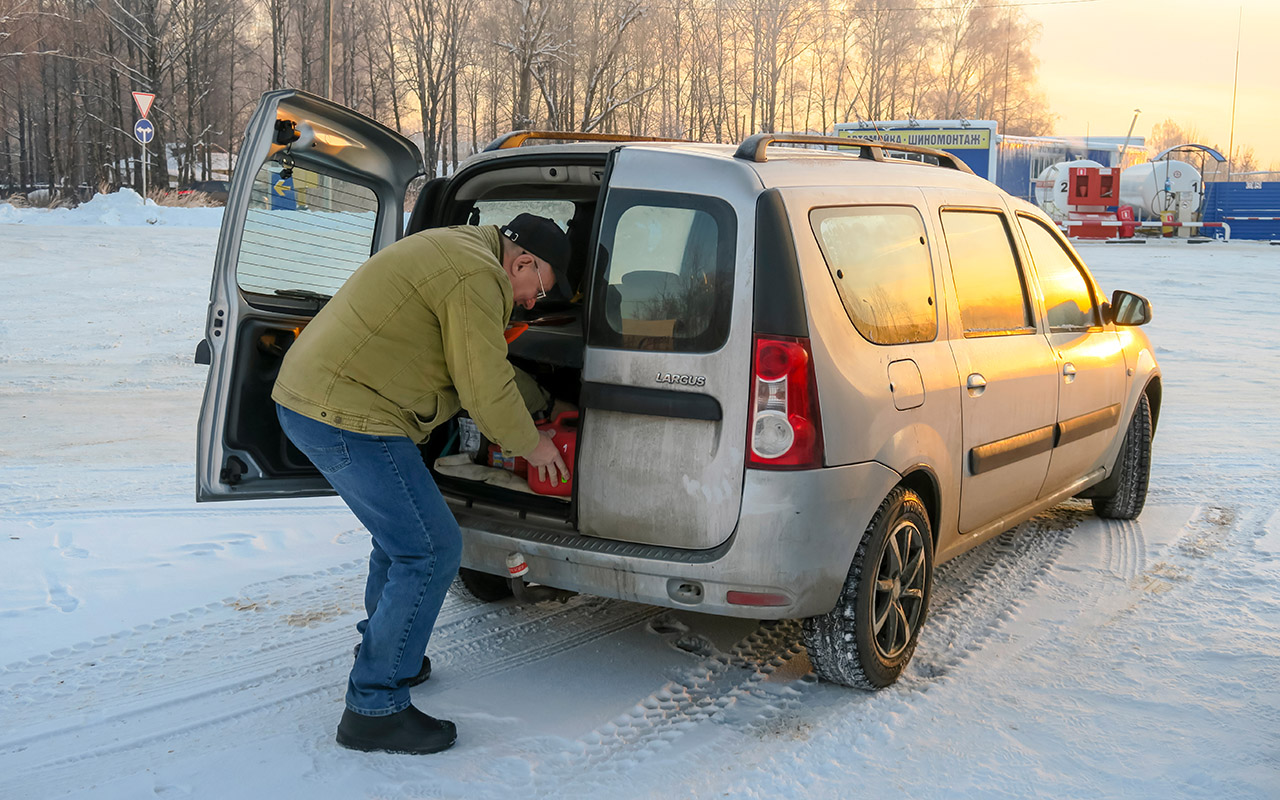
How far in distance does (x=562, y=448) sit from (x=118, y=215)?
22.5m

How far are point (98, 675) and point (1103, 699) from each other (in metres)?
3.54

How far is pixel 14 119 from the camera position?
213 ft

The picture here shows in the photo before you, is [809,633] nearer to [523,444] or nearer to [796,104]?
[523,444]

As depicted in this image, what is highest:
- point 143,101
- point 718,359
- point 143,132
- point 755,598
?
point 143,101

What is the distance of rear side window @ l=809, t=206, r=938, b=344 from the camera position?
12.1ft

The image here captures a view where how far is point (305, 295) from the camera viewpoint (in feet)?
14.5

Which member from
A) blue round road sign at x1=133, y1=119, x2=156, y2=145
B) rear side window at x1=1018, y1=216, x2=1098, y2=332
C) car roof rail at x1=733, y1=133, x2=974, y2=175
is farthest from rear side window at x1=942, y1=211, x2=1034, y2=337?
blue round road sign at x1=133, y1=119, x2=156, y2=145

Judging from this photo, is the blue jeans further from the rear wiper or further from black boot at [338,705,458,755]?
the rear wiper

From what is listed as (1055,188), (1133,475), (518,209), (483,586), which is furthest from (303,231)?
(1055,188)

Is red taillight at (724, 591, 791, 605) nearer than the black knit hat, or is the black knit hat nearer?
the black knit hat

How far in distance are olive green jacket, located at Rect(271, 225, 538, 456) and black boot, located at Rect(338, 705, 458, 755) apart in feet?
2.95

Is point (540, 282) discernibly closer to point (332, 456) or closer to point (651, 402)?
point (651, 402)

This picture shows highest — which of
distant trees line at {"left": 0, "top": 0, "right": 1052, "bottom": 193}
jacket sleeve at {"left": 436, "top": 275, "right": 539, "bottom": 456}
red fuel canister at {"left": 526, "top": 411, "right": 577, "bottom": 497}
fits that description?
distant trees line at {"left": 0, "top": 0, "right": 1052, "bottom": 193}

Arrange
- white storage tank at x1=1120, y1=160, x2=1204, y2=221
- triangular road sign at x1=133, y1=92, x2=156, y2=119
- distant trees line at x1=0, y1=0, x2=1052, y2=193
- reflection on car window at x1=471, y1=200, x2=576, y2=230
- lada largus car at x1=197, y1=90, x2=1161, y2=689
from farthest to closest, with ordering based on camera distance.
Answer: distant trees line at x1=0, y1=0, x2=1052, y2=193, white storage tank at x1=1120, y1=160, x2=1204, y2=221, triangular road sign at x1=133, y1=92, x2=156, y2=119, reflection on car window at x1=471, y1=200, x2=576, y2=230, lada largus car at x1=197, y1=90, x2=1161, y2=689
